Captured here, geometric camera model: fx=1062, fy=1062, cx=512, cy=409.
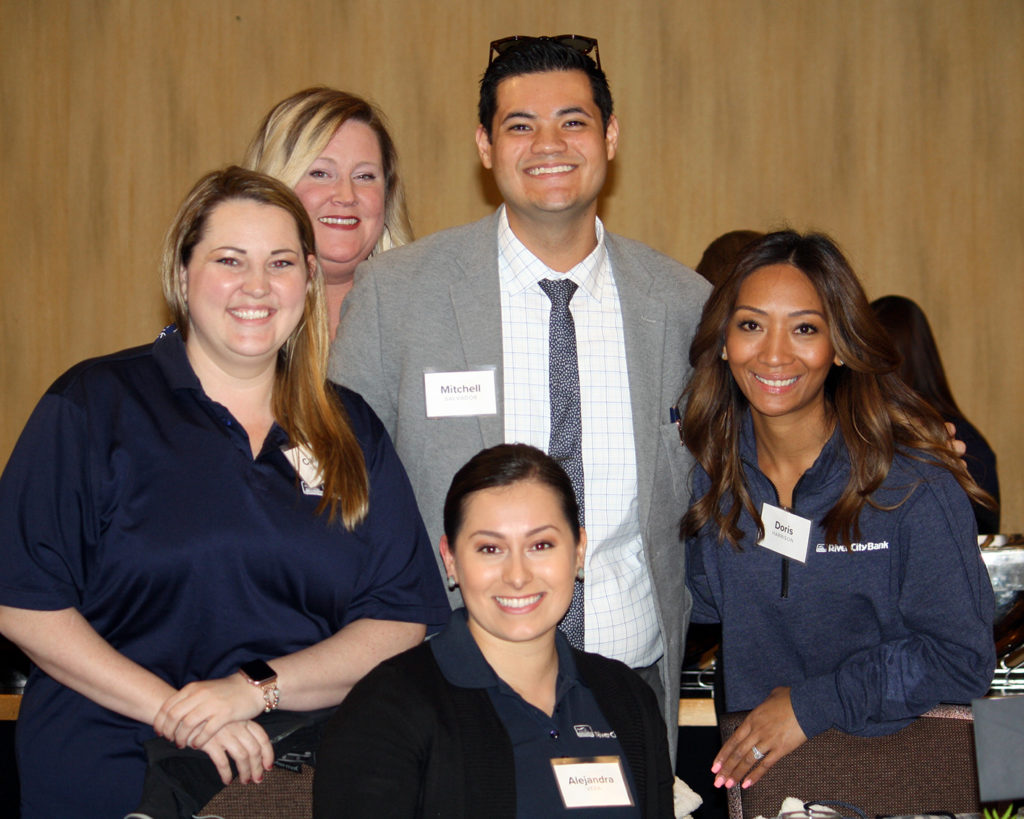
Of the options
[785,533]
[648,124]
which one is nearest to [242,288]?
[785,533]

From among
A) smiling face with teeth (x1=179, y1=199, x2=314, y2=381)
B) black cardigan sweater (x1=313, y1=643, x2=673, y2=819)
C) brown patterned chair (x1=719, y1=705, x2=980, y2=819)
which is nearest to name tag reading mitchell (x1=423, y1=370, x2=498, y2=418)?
smiling face with teeth (x1=179, y1=199, x2=314, y2=381)

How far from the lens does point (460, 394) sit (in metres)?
2.38

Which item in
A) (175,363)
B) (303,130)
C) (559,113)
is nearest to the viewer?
(175,363)

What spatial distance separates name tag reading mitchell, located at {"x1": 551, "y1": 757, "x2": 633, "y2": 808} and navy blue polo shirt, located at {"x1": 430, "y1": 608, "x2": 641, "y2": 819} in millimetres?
10

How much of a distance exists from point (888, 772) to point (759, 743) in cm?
26

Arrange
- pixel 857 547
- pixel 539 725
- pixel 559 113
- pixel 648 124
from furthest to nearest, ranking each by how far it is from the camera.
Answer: pixel 648 124, pixel 559 113, pixel 857 547, pixel 539 725

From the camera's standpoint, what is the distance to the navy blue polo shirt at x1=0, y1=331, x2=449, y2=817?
1843mm

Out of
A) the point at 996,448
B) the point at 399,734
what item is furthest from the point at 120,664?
the point at 996,448

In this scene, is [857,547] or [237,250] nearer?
[237,250]

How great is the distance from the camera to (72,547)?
6.08 feet

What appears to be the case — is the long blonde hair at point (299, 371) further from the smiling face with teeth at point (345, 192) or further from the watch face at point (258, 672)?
the smiling face with teeth at point (345, 192)

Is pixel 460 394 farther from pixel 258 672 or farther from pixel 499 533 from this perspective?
pixel 258 672

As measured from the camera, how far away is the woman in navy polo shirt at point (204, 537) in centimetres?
184

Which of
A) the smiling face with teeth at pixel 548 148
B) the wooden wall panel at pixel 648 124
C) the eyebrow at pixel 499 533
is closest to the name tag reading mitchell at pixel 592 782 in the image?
the eyebrow at pixel 499 533
